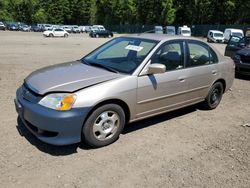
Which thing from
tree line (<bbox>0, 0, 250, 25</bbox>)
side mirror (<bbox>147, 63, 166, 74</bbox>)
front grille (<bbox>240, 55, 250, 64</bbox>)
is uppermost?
tree line (<bbox>0, 0, 250, 25</bbox>)

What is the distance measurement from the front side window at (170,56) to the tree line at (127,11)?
208 feet

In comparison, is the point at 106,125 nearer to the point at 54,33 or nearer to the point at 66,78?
the point at 66,78

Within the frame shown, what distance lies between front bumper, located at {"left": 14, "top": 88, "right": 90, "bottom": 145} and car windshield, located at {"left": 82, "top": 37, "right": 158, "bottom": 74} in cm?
114

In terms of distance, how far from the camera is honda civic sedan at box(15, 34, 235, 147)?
13.0ft

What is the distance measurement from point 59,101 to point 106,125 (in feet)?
2.76

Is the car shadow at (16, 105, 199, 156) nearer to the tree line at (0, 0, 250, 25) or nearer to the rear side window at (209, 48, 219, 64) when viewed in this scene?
the rear side window at (209, 48, 219, 64)

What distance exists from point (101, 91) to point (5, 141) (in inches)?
67.0

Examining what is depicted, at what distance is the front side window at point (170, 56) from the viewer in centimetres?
498

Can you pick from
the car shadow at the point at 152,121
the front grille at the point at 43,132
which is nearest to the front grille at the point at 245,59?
the car shadow at the point at 152,121

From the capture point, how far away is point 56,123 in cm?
384

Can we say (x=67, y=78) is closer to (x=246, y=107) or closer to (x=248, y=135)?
(x=248, y=135)

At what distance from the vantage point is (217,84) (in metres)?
6.38

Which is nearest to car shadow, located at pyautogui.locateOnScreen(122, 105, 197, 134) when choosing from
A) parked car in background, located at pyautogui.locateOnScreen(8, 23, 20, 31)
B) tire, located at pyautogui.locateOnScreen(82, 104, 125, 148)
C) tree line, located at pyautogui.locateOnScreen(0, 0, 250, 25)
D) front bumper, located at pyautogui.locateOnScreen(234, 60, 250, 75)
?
tire, located at pyautogui.locateOnScreen(82, 104, 125, 148)

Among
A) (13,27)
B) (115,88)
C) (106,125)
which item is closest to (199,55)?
(115,88)
